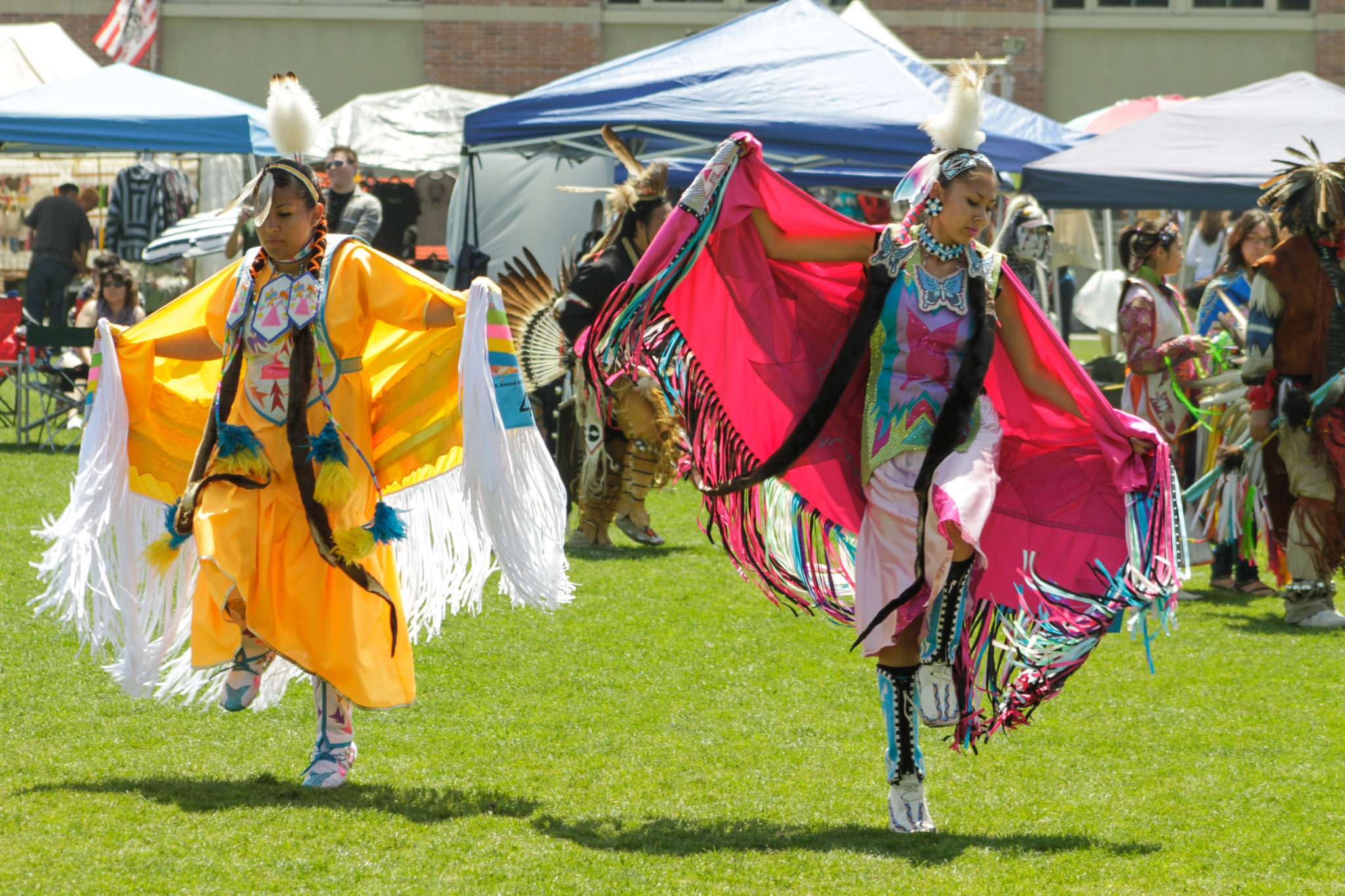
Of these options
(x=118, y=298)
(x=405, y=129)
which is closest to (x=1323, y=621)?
(x=118, y=298)

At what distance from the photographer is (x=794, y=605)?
163 inches

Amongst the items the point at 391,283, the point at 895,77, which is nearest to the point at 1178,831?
the point at 391,283

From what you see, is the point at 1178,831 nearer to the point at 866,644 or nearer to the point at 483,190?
the point at 866,644

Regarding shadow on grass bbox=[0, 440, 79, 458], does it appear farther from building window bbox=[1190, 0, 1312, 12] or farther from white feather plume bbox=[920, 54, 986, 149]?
building window bbox=[1190, 0, 1312, 12]

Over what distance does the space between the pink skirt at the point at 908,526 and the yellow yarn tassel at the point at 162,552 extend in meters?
1.77

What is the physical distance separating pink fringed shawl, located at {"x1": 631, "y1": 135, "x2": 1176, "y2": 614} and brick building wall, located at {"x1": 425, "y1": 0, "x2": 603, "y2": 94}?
1702 cm

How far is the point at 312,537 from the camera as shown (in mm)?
3781

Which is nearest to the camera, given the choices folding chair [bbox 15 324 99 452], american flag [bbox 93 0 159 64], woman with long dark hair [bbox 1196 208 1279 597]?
woman with long dark hair [bbox 1196 208 1279 597]

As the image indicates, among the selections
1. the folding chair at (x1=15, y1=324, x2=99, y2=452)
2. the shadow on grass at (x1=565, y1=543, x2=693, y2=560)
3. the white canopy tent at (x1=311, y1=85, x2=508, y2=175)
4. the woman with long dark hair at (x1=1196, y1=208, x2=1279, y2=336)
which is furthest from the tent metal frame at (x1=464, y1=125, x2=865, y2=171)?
the white canopy tent at (x1=311, y1=85, x2=508, y2=175)

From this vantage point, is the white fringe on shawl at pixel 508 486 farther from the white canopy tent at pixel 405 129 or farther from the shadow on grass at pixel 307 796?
the white canopy tent at pixel 405 129

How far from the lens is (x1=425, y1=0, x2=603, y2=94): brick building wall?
20.2 metres

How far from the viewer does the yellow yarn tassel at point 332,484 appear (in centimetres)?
373

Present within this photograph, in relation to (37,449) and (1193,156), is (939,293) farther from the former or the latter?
(37,449)

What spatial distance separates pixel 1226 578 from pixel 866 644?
4.10 m
